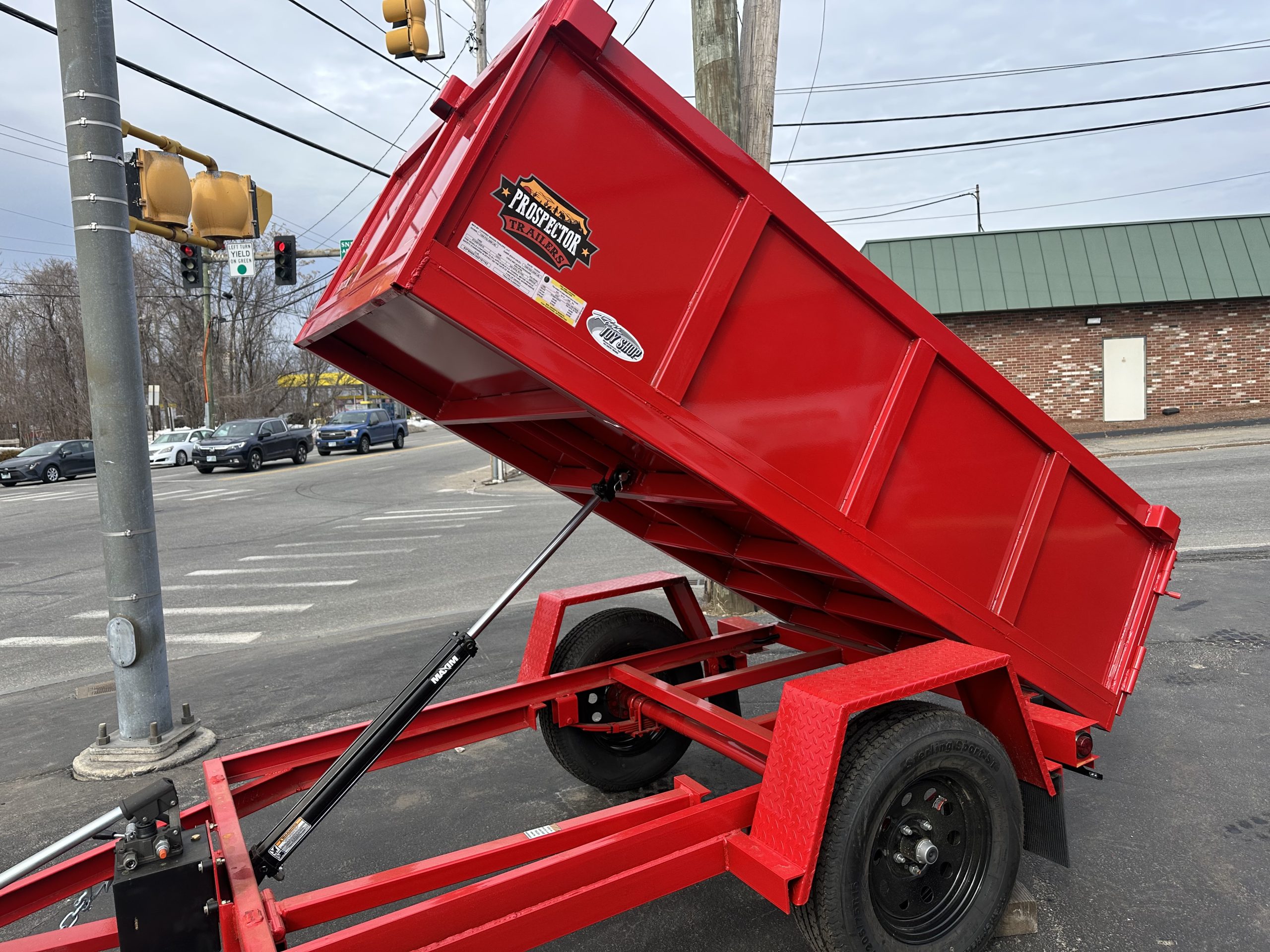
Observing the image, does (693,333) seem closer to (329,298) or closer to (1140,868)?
(329,298)

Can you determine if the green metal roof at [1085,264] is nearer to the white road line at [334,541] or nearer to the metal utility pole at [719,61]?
the white road line at [334,541]

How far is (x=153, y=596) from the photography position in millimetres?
5258

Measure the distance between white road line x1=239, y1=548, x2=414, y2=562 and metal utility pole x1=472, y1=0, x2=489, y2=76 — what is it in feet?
48.6

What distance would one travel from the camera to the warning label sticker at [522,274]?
2.29m

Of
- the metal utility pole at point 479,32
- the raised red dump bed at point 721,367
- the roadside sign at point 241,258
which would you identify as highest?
the metal utility pole at point 479,32

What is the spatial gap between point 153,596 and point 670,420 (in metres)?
4.25

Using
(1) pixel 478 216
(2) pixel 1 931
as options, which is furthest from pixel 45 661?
(1) pixel 478 216

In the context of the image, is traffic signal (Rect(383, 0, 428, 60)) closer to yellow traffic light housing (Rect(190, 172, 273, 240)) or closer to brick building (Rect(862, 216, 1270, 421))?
yellow traffic light housing (Rect(190, 172, 273, 240))

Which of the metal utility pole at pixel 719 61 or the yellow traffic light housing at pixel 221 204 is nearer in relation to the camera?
the metal utility pole at pixel 719 61

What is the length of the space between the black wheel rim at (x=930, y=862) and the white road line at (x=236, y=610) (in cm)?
811

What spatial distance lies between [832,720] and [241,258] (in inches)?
958

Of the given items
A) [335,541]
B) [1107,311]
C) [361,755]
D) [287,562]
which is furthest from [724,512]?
[1107,311]

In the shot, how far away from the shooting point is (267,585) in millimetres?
11062

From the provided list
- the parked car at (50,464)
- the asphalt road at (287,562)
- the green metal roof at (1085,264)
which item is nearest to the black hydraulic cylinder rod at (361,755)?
the asphalt road at (287,562)
